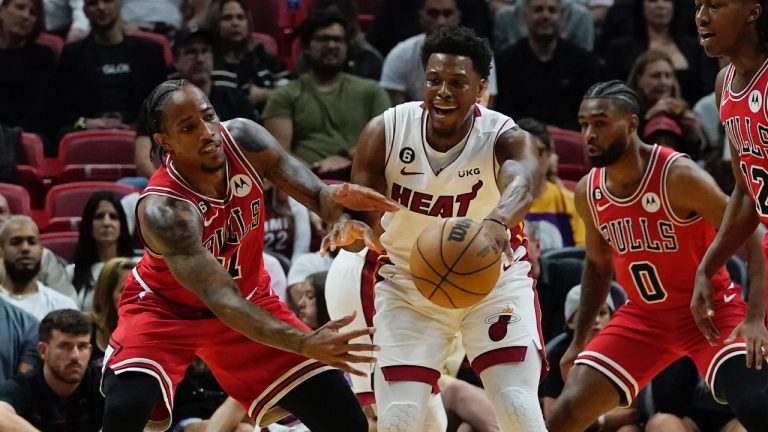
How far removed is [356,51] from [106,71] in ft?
7.16

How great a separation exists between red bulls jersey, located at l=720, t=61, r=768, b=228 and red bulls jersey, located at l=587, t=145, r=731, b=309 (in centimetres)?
87

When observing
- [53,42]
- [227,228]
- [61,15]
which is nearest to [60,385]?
[227,228]

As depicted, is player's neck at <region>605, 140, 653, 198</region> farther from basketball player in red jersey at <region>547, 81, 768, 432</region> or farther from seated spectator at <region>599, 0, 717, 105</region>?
seated spectator at <region>599, 0, 717, 105</region>

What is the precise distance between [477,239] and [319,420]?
1.13 meters

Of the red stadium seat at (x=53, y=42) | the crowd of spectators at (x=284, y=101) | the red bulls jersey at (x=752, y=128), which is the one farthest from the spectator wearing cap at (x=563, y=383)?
the red stadium seat at (x=53, y=42)

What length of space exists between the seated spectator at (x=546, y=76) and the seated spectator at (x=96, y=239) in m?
3.77

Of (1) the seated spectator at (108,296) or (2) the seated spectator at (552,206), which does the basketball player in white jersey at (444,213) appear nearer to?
(1) the seated spectator at (108,296)

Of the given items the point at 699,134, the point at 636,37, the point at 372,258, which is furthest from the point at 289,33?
the point at 372,258

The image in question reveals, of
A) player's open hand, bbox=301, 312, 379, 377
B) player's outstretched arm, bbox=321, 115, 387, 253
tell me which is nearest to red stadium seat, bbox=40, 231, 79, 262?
player's outstretched arm, bbox=321, 115, 387, 253

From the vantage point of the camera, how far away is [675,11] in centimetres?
1164

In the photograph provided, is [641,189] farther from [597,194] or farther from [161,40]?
[161,40]

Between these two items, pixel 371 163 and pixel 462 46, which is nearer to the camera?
pixel 462 46

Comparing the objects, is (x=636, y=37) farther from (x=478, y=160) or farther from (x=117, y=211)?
(x=478, y=160)

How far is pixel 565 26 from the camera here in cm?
1198
